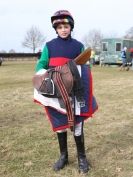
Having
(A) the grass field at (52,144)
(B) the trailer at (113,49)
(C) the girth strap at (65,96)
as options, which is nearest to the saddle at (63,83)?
(C) the girth strap at (65,96)

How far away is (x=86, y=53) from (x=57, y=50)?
0.33 m

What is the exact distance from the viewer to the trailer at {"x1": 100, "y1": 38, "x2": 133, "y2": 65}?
35469mm

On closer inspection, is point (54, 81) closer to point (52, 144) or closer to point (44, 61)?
point (44, 61)

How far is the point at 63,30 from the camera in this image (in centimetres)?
474

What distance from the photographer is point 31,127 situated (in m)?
7.26

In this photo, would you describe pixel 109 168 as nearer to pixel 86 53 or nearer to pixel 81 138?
pixel 81 138

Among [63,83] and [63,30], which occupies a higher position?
[63,30]

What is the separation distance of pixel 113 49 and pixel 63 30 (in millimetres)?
31467

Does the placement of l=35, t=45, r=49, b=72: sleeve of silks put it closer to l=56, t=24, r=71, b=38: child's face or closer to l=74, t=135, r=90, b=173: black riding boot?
l=56, t=24, r=71, b=38: child's face

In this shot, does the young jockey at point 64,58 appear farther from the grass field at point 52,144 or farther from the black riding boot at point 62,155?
the grass field at point 52,144

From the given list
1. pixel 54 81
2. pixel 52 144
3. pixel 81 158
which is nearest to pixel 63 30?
pixel 54 81

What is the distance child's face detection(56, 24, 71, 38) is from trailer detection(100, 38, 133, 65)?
3064 cm

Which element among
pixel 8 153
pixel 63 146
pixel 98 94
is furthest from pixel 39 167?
pixel 98 94

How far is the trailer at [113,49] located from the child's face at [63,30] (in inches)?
1206
